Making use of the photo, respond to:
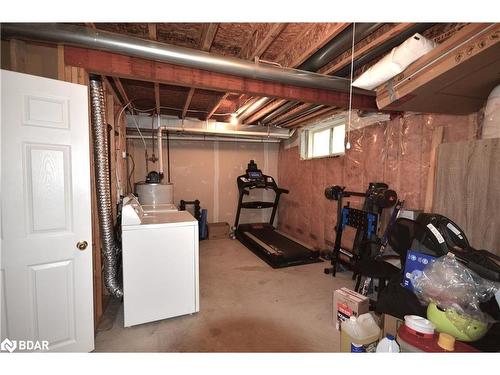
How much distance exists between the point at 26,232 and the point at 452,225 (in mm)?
2556

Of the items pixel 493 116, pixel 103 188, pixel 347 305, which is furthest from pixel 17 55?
pixel 493 116

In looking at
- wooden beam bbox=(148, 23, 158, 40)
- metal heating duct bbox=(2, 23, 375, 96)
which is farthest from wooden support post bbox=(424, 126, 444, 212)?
wooden beam bbox=(148, 23, 158, 40)

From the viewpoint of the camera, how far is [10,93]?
1282 millimetres

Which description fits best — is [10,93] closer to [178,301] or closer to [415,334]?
[178,301]

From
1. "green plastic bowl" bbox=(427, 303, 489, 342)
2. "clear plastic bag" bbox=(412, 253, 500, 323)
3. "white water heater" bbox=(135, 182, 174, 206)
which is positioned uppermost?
"white water heater" bbox=(135, 182, 174, 206)

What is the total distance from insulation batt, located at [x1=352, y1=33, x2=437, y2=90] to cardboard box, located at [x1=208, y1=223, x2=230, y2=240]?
146 inches

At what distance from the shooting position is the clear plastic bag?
41.0 inches

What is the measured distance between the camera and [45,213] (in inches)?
56.7

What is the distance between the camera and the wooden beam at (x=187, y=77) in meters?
1.65

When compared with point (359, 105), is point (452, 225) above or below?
below

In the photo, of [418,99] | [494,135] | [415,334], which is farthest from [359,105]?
[415,334]

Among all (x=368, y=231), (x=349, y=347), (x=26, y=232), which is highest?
(x=26, y=232)

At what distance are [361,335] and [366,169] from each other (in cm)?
233
